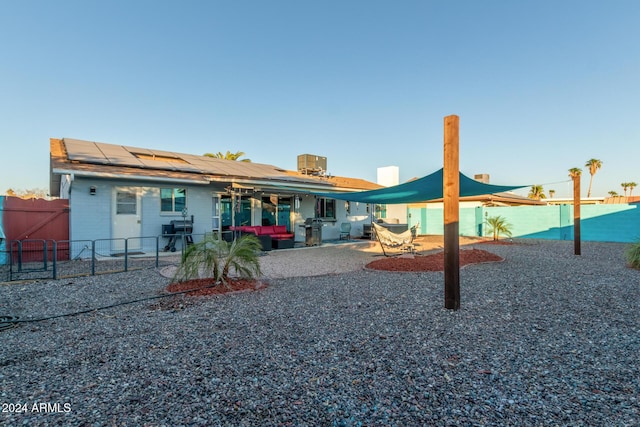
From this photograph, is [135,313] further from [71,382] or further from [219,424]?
[219,424]

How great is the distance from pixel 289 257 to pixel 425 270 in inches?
162

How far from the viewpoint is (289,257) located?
30.9ft

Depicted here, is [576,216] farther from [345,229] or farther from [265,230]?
[265,230]

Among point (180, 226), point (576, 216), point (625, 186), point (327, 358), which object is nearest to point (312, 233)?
point (180, 226)

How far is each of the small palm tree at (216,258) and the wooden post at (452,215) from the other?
3092mm

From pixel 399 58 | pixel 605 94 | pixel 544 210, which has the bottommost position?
pixel 544 210

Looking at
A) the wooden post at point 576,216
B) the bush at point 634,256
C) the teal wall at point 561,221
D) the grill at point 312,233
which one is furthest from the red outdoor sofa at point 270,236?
the teal wall at point 561,221

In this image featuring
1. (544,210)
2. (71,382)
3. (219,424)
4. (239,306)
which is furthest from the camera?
(544,210)

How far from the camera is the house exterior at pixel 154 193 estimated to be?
29.3 ft

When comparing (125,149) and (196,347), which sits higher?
(125,149)

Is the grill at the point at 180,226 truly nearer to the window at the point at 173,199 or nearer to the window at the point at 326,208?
the window at the point at 173,199

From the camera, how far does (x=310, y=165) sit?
55.2 ft

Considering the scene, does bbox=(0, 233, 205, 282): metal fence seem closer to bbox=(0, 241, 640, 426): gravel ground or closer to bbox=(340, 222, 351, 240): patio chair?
bbox=(0, 241, 640, 426): gravel ground

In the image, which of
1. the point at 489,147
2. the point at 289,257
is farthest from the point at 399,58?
the point at 289,257
